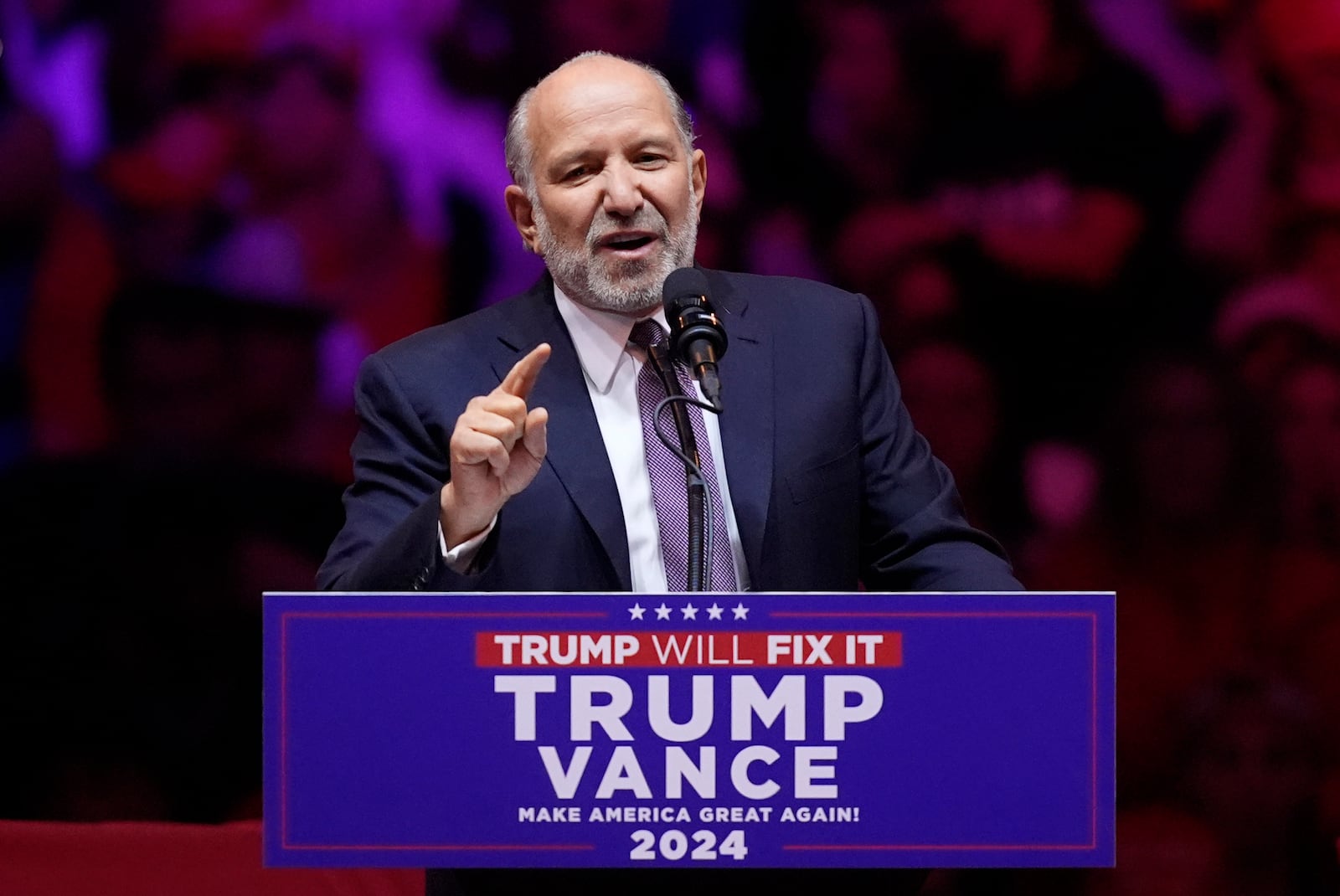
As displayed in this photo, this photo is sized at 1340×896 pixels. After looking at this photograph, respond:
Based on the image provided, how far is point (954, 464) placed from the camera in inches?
123

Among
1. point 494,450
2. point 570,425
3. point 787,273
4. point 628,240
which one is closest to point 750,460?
point 570,425

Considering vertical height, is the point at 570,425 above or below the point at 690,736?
above

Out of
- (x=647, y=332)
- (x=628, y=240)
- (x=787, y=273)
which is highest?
(x=787, y=273)

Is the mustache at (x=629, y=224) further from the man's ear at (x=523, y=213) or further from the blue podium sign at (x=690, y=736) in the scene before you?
the blue podium sign at (x=690, y=736)

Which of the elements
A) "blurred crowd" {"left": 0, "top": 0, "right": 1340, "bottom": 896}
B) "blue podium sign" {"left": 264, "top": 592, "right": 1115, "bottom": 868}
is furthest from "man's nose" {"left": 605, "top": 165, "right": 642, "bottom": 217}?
"blurred crowd" {"left": 0, "top": 0, "right": 1340, "bottom": 896}

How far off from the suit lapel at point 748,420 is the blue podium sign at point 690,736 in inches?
16.9

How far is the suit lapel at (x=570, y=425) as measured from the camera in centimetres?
164

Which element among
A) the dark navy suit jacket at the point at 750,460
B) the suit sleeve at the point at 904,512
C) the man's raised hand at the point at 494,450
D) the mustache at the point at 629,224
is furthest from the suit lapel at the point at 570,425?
the suit sleeve at the point at 904,512

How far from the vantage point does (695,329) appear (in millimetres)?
1400

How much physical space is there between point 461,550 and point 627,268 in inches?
18.5

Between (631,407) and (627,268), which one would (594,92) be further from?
(631,407)

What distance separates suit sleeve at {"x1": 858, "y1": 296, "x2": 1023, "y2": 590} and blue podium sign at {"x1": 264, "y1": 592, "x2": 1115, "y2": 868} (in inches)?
15.8

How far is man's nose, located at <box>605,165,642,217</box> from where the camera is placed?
1.79m

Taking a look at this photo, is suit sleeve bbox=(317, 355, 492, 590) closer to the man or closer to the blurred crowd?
the man
